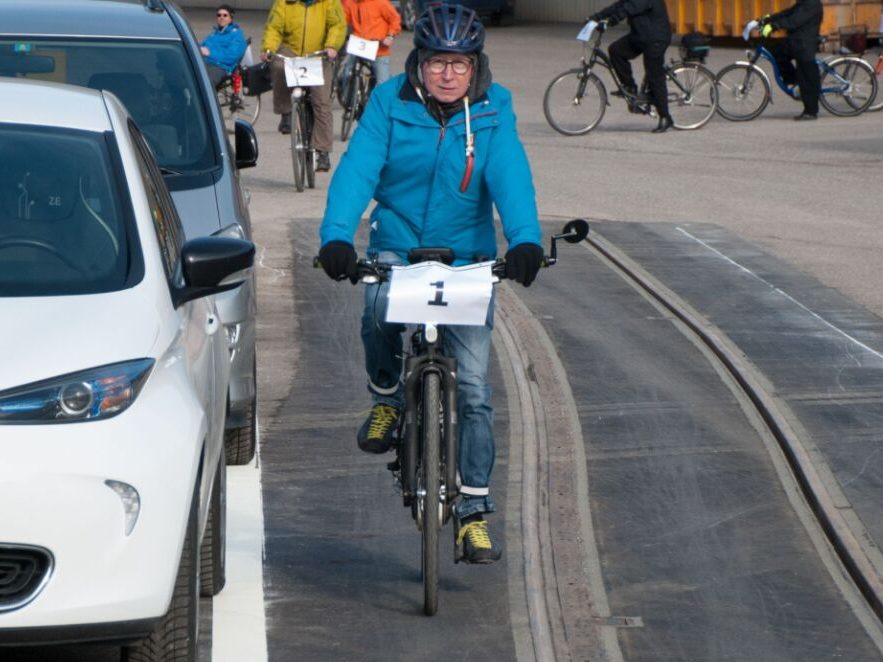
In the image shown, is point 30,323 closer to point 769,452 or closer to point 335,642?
point 335,642

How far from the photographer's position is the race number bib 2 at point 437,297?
18.4 feet

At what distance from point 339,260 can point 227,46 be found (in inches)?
744

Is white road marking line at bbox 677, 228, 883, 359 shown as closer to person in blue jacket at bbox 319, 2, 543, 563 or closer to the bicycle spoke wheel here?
person in blue jacket at bbox 319, 2, 543, 563

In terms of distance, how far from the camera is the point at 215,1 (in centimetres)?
5672

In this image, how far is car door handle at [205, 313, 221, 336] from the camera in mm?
5395

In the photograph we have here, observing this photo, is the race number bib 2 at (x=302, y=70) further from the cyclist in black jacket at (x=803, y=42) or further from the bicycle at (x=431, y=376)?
the bicycle at (x=431, y=376)

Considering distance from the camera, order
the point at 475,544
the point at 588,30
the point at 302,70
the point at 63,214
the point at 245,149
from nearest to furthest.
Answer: the point at 63,214 → the point at 475,544 → the point at 245,149 → the point at 302,70 → the point at 588,30

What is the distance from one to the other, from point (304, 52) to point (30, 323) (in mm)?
13323

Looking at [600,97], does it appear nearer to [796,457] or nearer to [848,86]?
[848,86]

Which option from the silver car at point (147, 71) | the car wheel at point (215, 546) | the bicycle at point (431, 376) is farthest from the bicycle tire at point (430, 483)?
the silver car at point (147, 71)

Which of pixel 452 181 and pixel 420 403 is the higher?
pixel 452 181

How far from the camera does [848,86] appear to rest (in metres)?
23.5

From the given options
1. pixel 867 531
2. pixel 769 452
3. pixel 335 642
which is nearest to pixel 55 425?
pixel 335 642

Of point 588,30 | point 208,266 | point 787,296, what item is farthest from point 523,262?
point 588,30
